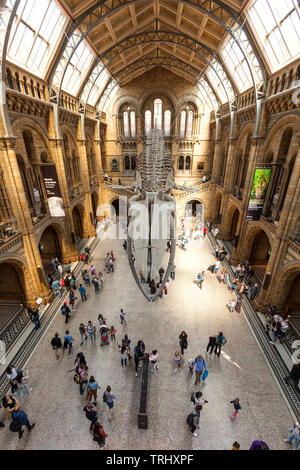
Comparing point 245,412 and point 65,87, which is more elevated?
point 65,87

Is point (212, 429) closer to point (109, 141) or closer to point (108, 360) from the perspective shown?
point (108, 360)

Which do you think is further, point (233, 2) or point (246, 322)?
point (246, 322)

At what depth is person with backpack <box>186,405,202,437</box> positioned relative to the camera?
6730 millimetres

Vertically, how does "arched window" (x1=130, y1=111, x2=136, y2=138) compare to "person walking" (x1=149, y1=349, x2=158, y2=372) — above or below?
above

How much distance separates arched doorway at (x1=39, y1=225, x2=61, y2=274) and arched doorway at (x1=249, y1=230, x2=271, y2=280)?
47.4ft

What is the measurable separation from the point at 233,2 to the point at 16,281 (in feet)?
59.6

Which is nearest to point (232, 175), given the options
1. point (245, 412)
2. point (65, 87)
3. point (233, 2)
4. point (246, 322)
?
point (233, 2)

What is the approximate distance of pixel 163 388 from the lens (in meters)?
8.47

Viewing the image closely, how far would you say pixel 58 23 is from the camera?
1176 centimetres

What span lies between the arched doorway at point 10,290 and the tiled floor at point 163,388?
8.62 feet

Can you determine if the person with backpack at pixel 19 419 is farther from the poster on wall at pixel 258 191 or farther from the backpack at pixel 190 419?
the poster on wall at pixel 258 191

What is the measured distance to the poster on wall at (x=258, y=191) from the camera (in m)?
12.2

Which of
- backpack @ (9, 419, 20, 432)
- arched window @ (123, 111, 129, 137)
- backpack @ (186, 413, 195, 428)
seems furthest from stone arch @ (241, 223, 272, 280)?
arched window @ (123, 111, 129, 137)

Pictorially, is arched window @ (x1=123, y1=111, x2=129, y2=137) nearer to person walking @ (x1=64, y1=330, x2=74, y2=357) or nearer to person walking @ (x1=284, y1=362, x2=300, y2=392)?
person walking @ (x1=64, y1=330, x2=74, y2=357)
